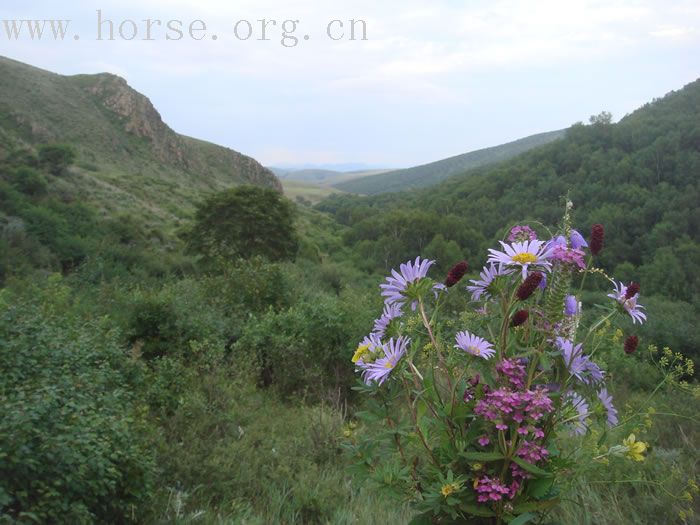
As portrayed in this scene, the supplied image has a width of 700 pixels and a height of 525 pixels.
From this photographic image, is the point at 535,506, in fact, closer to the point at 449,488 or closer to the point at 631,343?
the point at 449,488

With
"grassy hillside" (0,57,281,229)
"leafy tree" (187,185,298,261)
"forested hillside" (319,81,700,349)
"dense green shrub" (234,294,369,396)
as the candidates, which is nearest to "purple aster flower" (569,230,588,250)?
"dense green shrub" (234,294,369,396)

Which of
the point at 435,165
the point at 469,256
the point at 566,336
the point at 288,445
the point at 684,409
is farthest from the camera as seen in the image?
the point at 435,165

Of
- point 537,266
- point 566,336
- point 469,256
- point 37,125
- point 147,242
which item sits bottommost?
point 469,256

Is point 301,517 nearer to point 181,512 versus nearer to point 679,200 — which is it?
point 181,512

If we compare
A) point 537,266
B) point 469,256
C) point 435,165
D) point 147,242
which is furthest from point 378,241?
point 435,165

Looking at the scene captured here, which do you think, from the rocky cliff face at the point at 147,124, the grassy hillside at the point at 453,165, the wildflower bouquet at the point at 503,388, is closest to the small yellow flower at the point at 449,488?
the wildflower bouquet at the point at 503,388

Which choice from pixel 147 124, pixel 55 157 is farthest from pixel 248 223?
pixel 147 124

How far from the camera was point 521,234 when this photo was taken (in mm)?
1406

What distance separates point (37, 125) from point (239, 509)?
2096 inches

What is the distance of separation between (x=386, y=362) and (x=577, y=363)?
0.46m

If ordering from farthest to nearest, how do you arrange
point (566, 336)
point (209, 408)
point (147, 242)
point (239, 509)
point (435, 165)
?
point (435, 165), point (147, 242), point (209, 408), point (239, 509), point (566, 336)

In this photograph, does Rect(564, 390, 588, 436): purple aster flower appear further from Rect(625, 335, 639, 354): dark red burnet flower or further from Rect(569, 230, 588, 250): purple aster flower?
Rect(569, 230, 588, 250): purple aster flower

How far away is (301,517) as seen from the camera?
2.84 meters

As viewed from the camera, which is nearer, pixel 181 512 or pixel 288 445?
pixel 181 512
